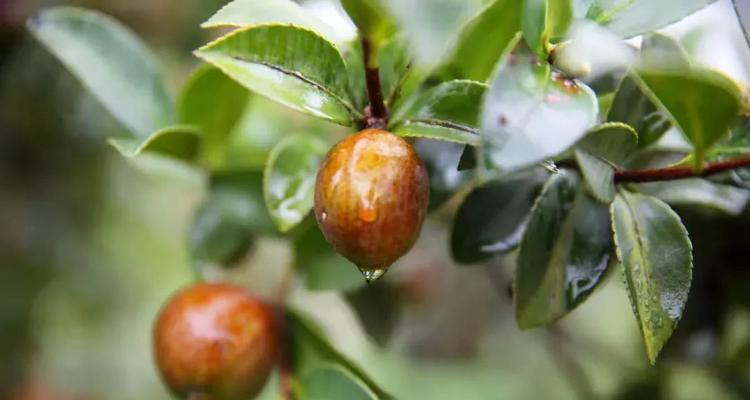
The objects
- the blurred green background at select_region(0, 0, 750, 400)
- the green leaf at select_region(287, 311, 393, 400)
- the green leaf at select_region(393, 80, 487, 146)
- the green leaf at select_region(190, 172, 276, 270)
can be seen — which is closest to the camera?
the green leaf at select_region(393, 80, 487, 146)

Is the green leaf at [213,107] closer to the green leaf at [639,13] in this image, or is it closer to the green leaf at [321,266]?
the green leaf at [321,266]

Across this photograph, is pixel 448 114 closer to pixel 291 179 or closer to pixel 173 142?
pixel 291 179

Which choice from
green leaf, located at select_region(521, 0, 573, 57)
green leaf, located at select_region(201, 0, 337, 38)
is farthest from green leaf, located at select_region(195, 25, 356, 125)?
green leaf, located at select_region(521, 0, 573, 57)

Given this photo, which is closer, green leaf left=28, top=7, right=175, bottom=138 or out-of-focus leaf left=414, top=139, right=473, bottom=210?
out-of-focus leaf left=414, top=139, right=473, bottom=210

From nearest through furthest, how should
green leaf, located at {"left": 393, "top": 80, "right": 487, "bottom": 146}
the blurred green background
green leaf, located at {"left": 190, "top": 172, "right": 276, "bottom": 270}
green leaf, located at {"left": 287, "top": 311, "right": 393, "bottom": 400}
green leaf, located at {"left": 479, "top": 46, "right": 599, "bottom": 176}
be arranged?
green leaf, located at {"left": 479, "top": 46, "right": 599, "bottom": 176} → green leaf, located at {"left": 393, "top": 80, "right": 487, "bottom": 146} → green leaf, located at {"left": 287, "top": 311, "right": 393, "bottom": 400} → green leaf, located at {"left": 190, "top": 172, "right": 276, "bottom": 270} → the blurred green background

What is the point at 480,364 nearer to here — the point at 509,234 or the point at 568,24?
the point at 509,234

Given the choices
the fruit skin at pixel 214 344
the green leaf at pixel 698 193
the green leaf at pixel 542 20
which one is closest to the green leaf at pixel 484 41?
the green leaf at pixel 542 20

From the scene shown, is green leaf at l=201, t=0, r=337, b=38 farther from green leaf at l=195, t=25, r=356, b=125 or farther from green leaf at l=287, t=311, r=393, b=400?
green leaf at l=287, t=311, r=393, b=400
